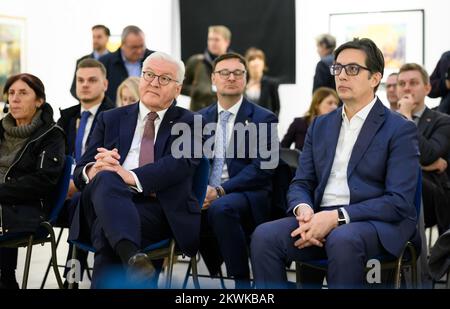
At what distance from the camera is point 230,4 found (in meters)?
9.02

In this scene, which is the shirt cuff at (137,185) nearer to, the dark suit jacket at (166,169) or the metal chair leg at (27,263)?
the dark suit jacket at (166,169)

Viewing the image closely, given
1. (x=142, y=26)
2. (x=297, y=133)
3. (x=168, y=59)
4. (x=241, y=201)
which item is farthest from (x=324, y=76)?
(x=168, y=59)

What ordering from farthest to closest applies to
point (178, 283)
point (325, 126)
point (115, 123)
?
point (178, 283)
point (115, 123)
point (325, 126)

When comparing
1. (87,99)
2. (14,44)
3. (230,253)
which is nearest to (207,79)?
(87,99)

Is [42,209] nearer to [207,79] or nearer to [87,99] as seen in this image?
[87,99]

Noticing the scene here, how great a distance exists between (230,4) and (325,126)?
19.1 ft

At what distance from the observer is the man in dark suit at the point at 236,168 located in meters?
4.02

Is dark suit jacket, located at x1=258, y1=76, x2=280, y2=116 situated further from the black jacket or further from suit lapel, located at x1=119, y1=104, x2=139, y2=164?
suit lapel, located at x1=119, y1=104, x2=139, y2=164

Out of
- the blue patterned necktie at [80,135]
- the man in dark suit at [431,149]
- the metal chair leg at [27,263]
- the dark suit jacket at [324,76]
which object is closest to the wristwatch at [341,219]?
the man in dark suit at [431,149]

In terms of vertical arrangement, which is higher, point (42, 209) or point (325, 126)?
point (325, 126)

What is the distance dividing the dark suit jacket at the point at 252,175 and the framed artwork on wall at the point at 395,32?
4.06 metres

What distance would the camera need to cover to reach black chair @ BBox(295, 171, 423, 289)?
3174 millimetres

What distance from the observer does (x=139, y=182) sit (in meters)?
3.42

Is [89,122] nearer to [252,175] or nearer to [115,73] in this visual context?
[252,175]
